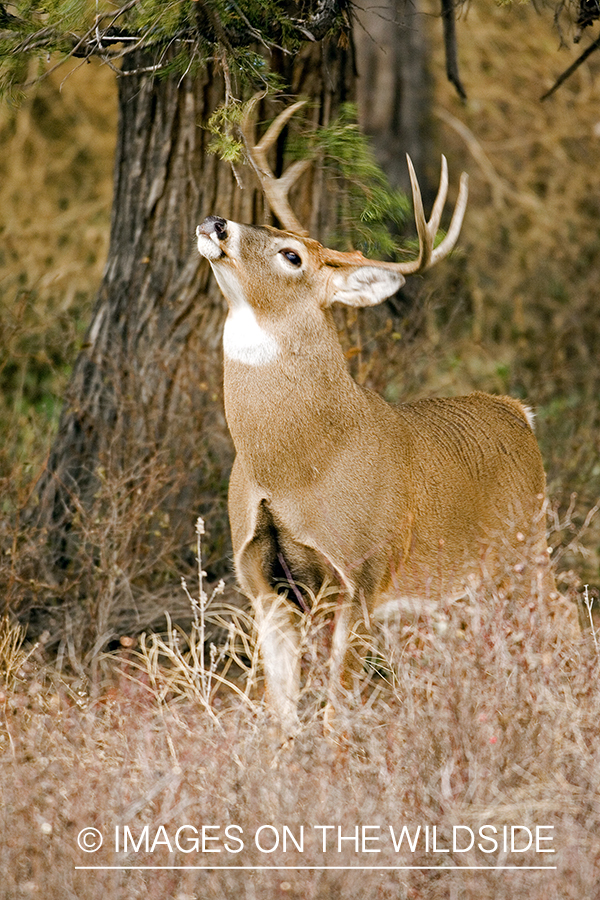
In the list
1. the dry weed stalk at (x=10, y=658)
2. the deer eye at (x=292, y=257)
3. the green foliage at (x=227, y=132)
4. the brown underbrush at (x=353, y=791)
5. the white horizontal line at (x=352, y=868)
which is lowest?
the white horizontal line at (x=352, y=868)

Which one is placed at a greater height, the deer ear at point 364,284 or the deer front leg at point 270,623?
the deer ear at point 364,284

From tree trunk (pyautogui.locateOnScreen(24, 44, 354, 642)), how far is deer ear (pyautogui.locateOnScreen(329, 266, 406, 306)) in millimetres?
1643

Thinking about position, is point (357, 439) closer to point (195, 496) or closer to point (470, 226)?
point (195, 496)

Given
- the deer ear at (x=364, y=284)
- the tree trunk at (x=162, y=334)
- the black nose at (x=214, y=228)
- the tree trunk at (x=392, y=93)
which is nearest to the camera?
the black nose at (x=214, y=228)

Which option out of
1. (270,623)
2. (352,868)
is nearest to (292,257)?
(270,623)

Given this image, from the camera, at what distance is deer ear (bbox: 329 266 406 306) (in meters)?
5.07

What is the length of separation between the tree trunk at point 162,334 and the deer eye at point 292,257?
1723 millimetres

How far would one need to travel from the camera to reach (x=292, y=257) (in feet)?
16.3

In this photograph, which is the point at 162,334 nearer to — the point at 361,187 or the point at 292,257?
the point at 361,187

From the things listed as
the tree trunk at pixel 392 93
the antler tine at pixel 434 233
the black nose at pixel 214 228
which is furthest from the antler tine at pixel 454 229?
the tree trunk at pixel 392 93

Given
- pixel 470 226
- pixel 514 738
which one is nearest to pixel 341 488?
pixel 514 738

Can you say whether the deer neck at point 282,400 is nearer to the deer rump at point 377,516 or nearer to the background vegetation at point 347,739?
the deer rump at point 377,516

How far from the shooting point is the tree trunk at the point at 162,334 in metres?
6.54

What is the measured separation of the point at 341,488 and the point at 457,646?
33.0 inches
